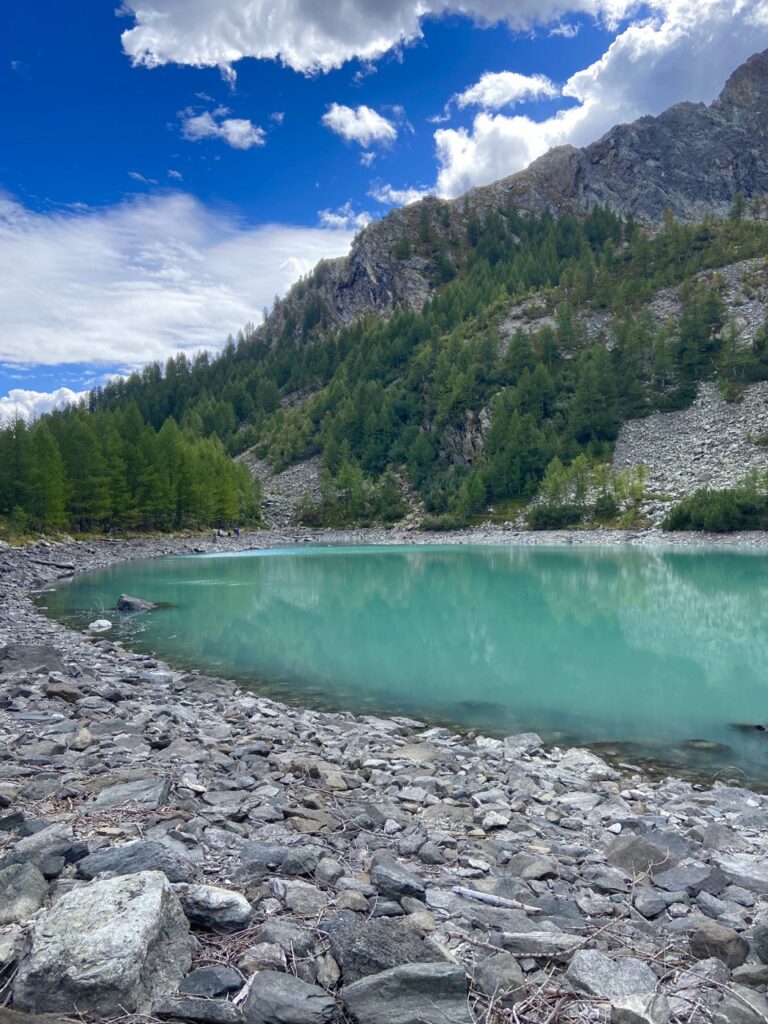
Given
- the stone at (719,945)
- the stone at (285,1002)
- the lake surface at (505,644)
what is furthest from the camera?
the lake surface at (505,644)

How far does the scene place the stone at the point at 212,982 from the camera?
4.17 meters

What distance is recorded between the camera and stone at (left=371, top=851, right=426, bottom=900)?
5762mm

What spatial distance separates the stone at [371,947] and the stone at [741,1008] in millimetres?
1883

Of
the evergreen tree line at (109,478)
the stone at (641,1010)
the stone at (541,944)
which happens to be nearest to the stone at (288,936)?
the stone at (541,944)

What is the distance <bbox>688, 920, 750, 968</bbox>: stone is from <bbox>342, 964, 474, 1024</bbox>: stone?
7.14ft

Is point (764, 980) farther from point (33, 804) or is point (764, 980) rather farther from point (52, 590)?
point (52, 590)

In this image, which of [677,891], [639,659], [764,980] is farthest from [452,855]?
[639,659]

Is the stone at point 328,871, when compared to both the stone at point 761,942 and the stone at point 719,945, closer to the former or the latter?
the stone at point 719,945

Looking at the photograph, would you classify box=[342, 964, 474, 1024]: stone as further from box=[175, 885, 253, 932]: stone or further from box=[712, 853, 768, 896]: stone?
box=[712, 853, 768, 896]: stone

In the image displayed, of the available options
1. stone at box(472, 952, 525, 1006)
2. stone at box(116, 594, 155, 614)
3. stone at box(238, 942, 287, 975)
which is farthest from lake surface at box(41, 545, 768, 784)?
stone at box(238, 942, 287, 975)

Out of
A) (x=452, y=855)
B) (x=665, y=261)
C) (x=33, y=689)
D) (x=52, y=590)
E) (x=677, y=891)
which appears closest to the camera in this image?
(x=677, y=891)

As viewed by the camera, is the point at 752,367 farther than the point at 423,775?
Yes

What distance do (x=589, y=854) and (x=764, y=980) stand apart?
9.63 feet

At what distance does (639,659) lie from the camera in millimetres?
21953
